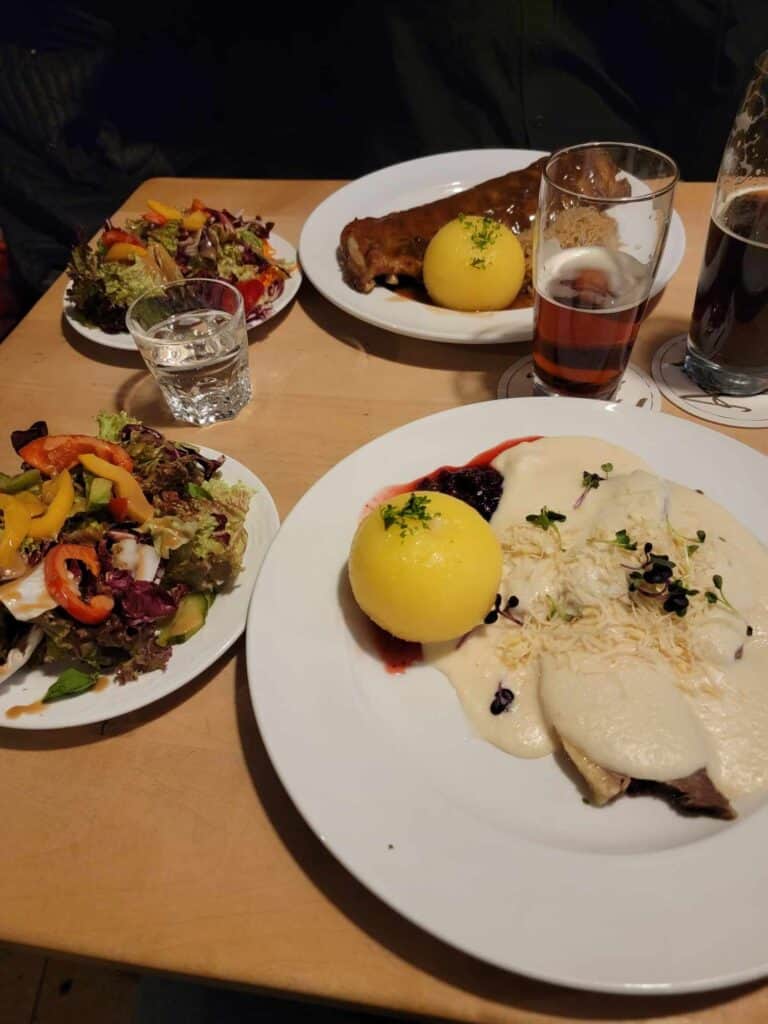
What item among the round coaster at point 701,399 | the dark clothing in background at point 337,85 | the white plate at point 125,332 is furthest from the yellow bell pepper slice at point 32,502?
the dark clothing in background at point 337,85

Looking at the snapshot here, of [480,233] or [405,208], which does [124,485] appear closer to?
[480,233]

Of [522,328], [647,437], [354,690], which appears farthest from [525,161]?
[354,690]

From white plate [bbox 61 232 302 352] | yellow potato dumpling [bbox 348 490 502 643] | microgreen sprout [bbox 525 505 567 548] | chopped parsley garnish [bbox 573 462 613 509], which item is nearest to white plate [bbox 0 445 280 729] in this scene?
yellow potato dumpling [bbox 348 490 502 643]

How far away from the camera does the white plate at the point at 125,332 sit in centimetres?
216

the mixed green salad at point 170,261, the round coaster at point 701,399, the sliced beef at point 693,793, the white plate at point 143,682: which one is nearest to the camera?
the sliced beef at point 693,793

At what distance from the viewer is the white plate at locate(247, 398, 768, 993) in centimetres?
95

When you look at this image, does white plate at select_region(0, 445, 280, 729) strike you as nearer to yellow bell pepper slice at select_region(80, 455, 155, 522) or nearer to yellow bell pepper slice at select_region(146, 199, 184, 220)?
yellow bell pepper slice at select_region(80, 455, 155, 522)

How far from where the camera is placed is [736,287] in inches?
69.5

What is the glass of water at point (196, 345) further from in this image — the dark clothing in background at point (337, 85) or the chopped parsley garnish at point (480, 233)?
the dark clothing in background at point (337, 85)

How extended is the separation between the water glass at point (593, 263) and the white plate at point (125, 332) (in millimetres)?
827

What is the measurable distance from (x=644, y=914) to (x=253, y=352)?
1.79m

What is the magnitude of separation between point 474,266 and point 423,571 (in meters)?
1.19

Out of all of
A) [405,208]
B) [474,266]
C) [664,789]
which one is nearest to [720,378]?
[474,266]

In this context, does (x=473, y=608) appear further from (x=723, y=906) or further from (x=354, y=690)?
(x=723, y=906)
